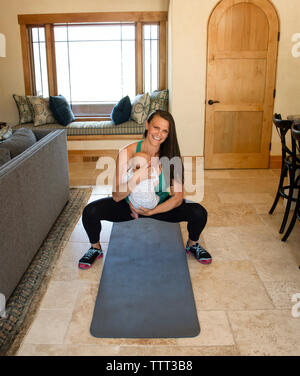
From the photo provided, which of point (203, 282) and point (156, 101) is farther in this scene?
point (156, 101)

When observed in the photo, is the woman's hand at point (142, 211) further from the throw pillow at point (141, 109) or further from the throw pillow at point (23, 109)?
the throw pillow at point (23, 109)

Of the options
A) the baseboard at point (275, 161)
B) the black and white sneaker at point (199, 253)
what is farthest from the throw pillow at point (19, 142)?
the baseboard at point (275, 161)

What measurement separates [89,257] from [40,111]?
3.59 m

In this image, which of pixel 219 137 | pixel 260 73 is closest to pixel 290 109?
pixel 260 73

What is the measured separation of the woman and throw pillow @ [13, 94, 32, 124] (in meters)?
3.65

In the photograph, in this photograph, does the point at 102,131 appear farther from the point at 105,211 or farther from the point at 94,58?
the point at 105,211

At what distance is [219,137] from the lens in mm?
5281

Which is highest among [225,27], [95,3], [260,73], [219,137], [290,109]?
[95,3]

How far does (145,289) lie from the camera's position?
250 cm

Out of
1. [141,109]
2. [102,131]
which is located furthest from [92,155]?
[141,109]

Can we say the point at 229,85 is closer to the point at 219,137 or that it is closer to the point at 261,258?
the point at 219,137

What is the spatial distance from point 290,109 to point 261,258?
293 centimetres

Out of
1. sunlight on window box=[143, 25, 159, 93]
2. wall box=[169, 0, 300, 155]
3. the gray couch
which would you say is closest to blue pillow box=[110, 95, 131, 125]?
sunlight on window box=[143, 25, 159, 93]

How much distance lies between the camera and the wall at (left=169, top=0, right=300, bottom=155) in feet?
16.1
